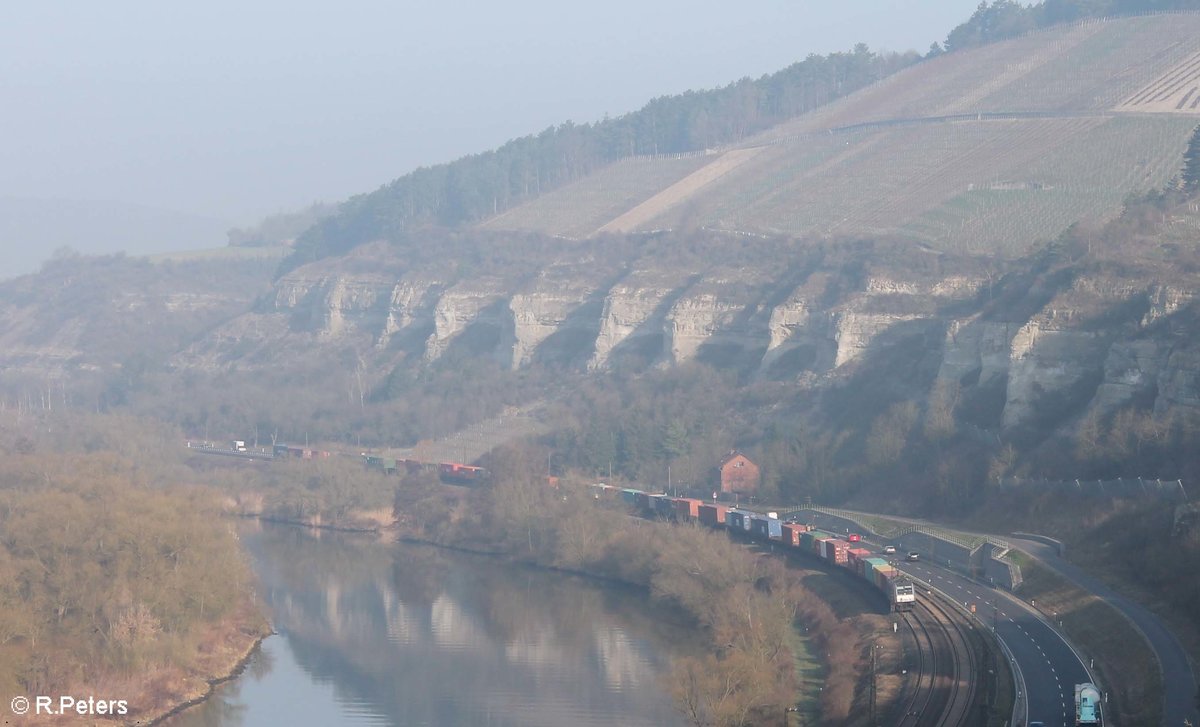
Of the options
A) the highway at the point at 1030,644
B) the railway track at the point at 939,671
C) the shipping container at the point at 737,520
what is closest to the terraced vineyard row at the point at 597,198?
the shipping container at the point at 737,520

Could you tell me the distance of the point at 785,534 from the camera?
150ft

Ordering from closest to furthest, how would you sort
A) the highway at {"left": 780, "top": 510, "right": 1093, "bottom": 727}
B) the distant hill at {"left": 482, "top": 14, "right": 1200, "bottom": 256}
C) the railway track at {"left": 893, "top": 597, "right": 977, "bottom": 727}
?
1. the highway at {"left": 780, "top": 510, "right": 1093, "bottom": 727}
2. the railway track at {"left": 893, "top": 597, "right": 977, "bottom": 727}
3. the distant hill at {"left": 482, "top": 14, "right": 1200, "bottom": 256}

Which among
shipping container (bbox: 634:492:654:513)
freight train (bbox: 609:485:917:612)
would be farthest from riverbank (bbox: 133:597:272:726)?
shipping container (bbox: 634:492:654:513)

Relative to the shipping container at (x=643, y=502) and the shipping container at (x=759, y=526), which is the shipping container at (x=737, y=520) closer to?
the shipping container at (x=759, y=526)

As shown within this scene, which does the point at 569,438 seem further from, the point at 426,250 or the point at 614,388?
the point at 426,250

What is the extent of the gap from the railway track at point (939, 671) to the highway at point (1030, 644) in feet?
2.51

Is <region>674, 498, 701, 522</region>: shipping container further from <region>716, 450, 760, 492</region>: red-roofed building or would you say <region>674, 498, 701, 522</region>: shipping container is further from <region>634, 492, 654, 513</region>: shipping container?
<region>716, 450, 760, 492</region>: red-roofed building

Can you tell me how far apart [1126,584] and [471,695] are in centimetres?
1423

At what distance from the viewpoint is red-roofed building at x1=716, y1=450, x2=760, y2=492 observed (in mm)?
55125

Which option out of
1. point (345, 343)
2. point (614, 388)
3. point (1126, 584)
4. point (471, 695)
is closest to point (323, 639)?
point (471, 695)

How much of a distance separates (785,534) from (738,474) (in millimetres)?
9698

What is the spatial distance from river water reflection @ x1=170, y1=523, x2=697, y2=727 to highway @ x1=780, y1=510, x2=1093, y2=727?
21.6ft

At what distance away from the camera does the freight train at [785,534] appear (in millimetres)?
36281

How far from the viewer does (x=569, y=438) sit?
63.1 metres
